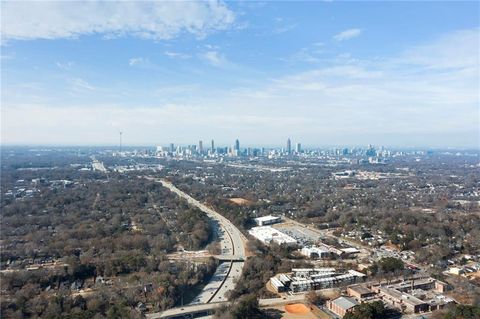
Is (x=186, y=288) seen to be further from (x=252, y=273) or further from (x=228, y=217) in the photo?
(x=228, y=217)

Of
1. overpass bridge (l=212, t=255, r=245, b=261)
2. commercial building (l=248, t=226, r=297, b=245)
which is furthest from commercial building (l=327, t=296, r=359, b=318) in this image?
commercial building (l=248, t=226, r=297, b=245)

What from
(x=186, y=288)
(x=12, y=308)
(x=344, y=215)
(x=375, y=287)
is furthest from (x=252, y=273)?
(x=344, y=215)

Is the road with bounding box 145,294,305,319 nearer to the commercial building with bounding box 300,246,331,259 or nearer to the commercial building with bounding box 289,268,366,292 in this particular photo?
the commercial building with bounding box 289,268,366,292

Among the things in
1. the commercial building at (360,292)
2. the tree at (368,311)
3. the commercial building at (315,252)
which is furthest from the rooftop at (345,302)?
the commercial building at (315,252)

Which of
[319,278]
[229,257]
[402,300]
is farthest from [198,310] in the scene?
[402,300]

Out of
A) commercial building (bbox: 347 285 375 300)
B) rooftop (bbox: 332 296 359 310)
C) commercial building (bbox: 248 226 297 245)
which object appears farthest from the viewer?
commercial building (bbox: 248 226 297 245)
